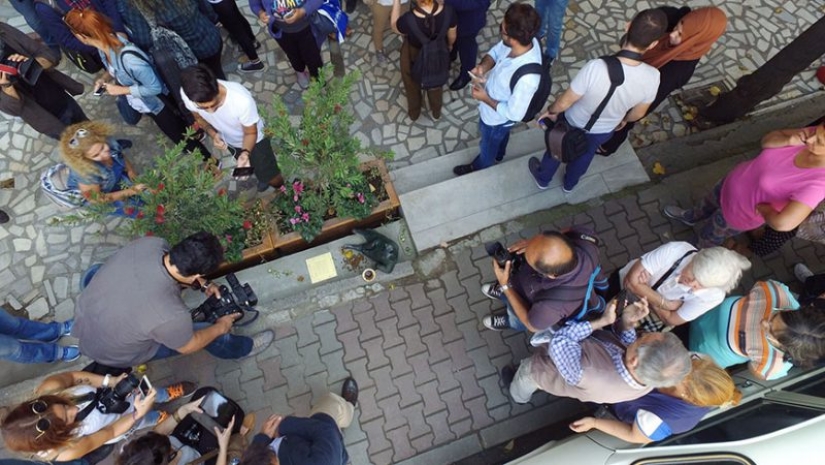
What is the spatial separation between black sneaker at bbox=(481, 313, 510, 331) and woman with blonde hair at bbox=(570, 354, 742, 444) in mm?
1135

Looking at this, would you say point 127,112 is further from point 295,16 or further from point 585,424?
point 585,424

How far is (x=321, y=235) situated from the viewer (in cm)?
488

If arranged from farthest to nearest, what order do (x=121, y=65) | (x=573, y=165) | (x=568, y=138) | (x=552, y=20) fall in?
(x=552, y=20) → (x=573, y=165) → (x=121, y=65) → (x=568, y=138)

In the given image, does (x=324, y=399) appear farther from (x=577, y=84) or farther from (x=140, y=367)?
(x=577, y=84)

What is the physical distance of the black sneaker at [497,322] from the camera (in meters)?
4.53

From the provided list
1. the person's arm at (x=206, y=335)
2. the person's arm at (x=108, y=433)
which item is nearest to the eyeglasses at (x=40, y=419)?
the person's arm at (x=108, y=433)

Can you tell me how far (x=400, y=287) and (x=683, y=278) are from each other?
249 cm

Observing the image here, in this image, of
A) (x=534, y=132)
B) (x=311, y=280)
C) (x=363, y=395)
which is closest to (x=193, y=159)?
(x=311, y=280)

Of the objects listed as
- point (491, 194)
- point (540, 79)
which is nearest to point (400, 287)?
point (491, 194)

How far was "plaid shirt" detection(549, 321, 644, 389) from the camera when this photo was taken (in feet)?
10.5

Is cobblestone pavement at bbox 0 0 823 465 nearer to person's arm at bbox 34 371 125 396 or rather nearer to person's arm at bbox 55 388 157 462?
person's arm at bbox 34 371 125 396

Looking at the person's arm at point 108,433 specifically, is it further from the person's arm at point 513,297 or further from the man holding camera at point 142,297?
the person's arm at point 513,297

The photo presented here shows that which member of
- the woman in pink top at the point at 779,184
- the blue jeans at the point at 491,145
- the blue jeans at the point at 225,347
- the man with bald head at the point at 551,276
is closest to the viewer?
the man with bald head at the point at 551,276

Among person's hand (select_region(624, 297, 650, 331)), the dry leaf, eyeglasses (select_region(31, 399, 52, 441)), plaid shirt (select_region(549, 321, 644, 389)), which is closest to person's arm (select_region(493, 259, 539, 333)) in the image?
plaid shirt (select_region(549, 321, 644, 389))
